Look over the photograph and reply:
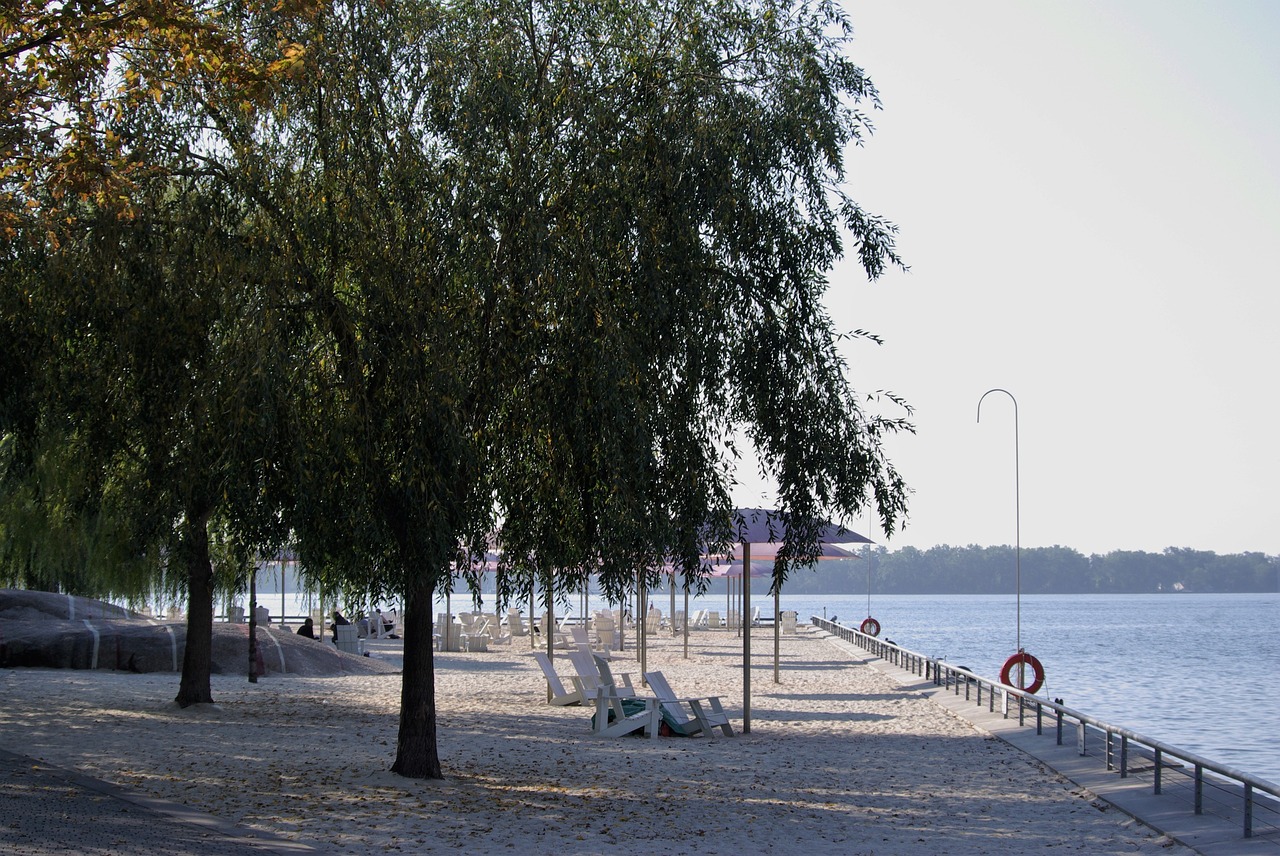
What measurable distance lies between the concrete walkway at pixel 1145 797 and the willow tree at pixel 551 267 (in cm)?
340

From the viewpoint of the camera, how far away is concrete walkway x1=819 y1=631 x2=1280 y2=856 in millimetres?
8977

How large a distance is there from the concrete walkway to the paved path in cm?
618

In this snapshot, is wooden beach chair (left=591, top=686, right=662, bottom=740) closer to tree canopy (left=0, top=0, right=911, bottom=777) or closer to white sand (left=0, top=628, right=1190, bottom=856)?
white sand (left=0, top=628, right=1190, bottom=856)

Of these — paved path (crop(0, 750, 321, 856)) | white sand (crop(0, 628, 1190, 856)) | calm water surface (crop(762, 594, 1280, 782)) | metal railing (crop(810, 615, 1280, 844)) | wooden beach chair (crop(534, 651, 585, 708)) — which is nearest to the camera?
paved path (crop(0, 750, 321, 856))

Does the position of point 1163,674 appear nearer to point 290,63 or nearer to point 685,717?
point 685,717

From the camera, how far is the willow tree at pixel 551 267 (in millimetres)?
10047

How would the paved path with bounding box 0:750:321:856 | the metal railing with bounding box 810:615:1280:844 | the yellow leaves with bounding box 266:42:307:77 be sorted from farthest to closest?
the yellow leaves with bounding box 266:42:307:77 → the metal railing with bounding box 810:615:1280:844 → the paved path with bounding box 0:750:321:856

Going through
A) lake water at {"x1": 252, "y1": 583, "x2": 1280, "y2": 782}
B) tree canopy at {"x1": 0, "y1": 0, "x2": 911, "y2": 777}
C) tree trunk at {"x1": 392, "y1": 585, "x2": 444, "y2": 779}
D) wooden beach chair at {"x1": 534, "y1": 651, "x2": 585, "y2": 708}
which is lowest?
lake water at {"x1": 252, "y1": 583, "x2": 1280, "y2": 782}

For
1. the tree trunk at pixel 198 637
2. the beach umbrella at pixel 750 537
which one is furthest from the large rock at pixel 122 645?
the beach umbrella at pixel 750 537

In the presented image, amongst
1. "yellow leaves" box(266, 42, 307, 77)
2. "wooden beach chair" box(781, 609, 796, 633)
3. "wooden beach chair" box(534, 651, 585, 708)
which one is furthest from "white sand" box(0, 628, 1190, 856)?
"wooden beach chair" box(781, 609, 796, 633)

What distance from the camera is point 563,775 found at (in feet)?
42.0

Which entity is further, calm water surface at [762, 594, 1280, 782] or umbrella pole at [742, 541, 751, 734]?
calm water surface at [762, 594, 1280, 782]

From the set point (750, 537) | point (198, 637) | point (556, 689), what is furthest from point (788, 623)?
point (198, 637)

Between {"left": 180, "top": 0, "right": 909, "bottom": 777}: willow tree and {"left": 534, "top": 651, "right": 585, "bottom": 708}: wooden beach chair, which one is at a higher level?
{"left": 180, "top": 0, "right": 909, "bottom": 777}: willow tree
